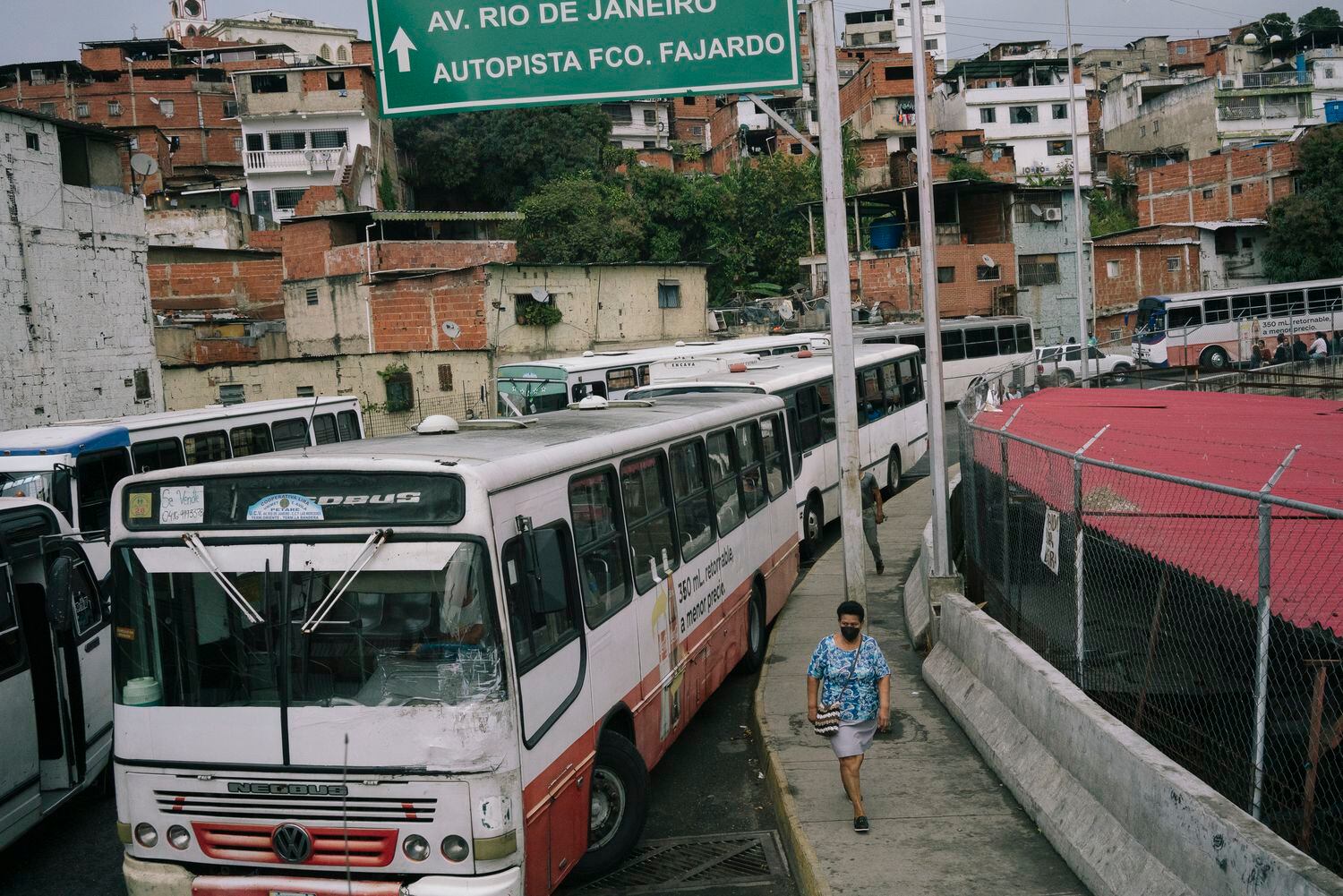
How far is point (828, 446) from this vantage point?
1892 cm

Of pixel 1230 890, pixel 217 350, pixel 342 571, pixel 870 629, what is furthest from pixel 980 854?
pixel 217 350

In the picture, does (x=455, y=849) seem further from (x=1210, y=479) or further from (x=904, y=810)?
(x=1210, y=479)

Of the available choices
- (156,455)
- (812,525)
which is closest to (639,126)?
(812,525)

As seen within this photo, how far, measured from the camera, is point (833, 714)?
7090 millimetres

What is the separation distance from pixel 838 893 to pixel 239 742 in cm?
330

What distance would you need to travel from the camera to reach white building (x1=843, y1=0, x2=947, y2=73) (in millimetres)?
86938

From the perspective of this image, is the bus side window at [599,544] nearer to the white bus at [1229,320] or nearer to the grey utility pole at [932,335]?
the grey utility pole at [932,335]

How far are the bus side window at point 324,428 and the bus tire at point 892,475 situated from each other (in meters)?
10.5

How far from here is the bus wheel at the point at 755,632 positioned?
11805 mm

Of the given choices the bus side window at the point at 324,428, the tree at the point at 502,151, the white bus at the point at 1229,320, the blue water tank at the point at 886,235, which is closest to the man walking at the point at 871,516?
the bus side window at the point at 324,428

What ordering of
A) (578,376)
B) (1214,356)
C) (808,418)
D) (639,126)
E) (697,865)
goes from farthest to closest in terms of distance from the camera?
(639,126), (1214,356), (578,376), (808,418), (697,865)

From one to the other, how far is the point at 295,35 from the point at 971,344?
68.8 metres

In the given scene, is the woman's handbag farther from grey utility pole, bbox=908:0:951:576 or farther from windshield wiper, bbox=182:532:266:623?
grey utility pole, bbox=908:0:951:576

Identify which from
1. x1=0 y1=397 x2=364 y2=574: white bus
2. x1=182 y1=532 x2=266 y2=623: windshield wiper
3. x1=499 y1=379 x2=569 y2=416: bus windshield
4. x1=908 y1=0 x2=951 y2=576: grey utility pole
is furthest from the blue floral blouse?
x1=499 y1=379 x2=569 y2=416: bus windshield
